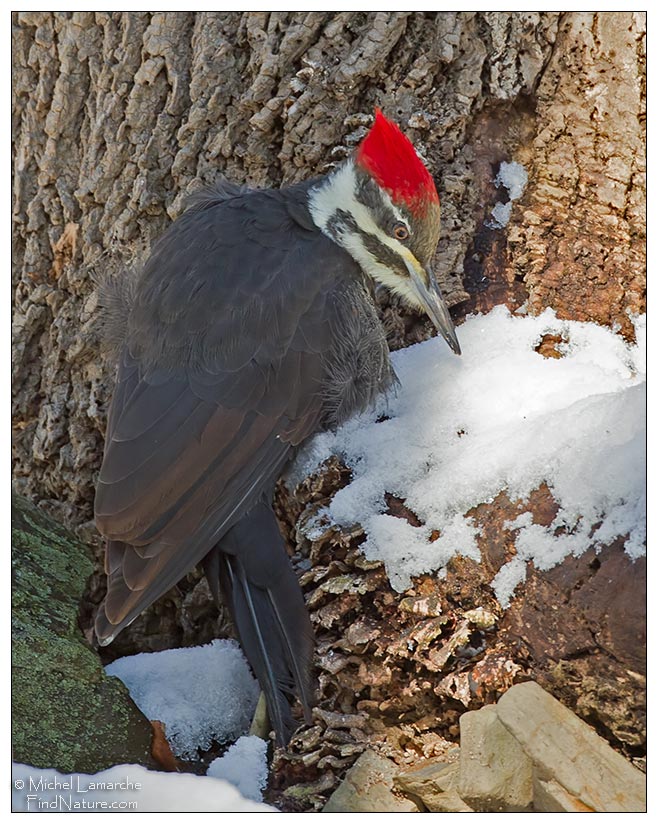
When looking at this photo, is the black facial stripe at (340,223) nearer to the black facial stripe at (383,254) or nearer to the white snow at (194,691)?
the black facial stripe at (383,254)

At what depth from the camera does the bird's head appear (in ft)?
8.27

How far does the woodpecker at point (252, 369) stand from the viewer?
2240mm

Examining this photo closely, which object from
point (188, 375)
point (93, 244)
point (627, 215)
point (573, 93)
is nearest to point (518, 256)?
point (627, 215)

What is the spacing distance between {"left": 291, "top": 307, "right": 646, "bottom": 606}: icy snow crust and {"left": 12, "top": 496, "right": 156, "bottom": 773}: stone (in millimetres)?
726

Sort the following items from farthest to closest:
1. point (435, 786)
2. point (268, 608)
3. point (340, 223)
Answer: point (340, 223), point (268, 608), point (435, 786)

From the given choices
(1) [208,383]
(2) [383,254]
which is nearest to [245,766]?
(1) [208,383]

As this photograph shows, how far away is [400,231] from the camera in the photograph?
2.62 meters

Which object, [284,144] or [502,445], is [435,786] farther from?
[284,144]

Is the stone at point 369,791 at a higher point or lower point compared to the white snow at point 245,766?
higher

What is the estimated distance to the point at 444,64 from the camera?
2695mm

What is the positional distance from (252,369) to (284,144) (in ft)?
2.72

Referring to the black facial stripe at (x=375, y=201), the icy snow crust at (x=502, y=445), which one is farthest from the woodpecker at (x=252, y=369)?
the icy snow crust at (x=502, y=445)

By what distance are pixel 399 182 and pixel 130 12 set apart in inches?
43.1

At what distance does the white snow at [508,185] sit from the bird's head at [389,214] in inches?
9.3
